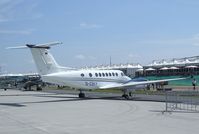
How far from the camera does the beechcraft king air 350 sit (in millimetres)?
35531

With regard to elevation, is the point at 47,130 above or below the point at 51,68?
below

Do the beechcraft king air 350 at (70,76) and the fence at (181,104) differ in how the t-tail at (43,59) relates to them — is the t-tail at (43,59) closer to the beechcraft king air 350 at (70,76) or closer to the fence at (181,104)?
the beechcraft king air 350 at (70,76)

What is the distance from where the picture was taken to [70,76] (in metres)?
36.4

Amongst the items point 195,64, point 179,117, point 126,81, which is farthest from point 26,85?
point 179,117

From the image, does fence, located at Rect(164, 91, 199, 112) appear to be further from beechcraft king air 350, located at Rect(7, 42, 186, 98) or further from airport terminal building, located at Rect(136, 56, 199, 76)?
airport terminal building, located at Rect(136, 56, 199, 76)

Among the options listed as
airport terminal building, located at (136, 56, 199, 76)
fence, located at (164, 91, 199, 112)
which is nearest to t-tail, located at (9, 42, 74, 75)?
fence, located at (164, 91, 199, 112)

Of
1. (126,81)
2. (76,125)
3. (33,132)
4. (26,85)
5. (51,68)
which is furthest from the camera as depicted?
(26,85)

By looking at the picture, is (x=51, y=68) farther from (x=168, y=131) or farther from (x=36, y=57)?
(x=168, y=131)

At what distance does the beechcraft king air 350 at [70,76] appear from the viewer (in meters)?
35.5

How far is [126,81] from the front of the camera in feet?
137

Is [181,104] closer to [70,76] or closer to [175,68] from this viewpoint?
[70,76]

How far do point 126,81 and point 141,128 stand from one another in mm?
25747

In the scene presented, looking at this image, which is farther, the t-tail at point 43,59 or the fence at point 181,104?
the t-tail at point 43,59

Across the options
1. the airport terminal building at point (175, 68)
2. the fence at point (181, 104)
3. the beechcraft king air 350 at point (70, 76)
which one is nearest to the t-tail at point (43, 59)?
→ the beechcraft king air 350 at point (70, 76)
